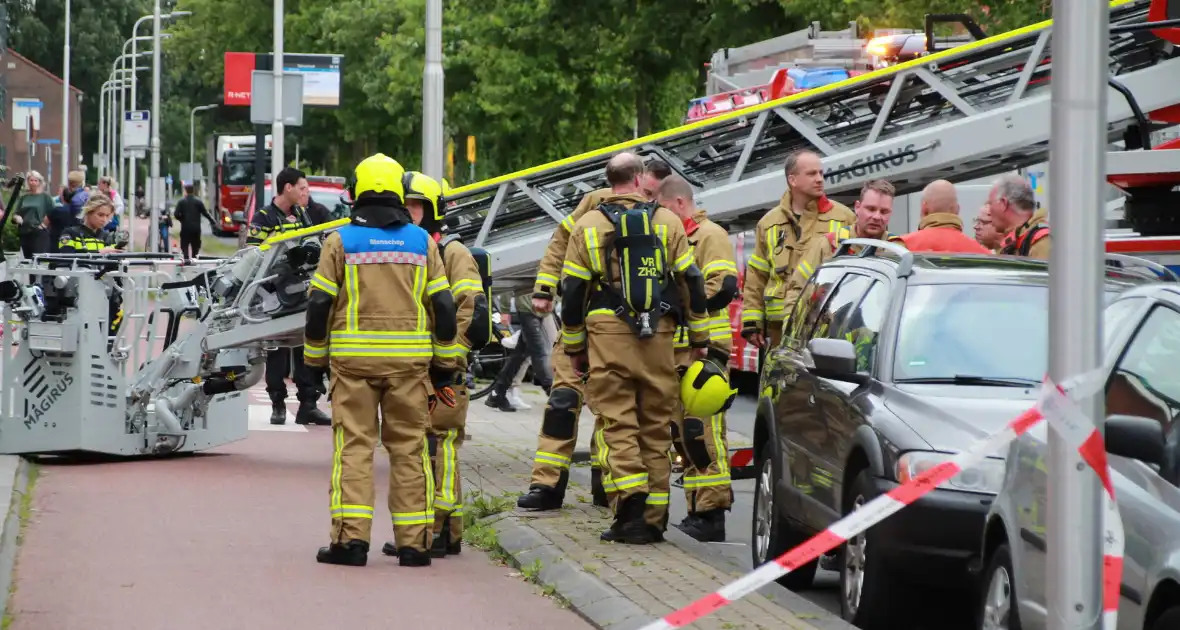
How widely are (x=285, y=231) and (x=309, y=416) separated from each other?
1985 millimetres

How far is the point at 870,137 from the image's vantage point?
1371cm

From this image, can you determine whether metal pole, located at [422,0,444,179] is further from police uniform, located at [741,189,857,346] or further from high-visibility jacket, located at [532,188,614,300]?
high-visibility jacket, located at [532,188,614,300]

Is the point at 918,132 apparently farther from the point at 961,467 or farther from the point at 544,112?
the point at 544,112

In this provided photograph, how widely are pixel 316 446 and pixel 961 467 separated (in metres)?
9.52

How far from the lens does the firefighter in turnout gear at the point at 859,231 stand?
1095cm

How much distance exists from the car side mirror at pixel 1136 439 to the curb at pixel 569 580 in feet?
8.29

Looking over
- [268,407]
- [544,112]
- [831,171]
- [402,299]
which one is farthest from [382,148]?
[402,299]

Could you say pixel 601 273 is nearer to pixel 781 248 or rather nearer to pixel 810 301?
pixel 810 301

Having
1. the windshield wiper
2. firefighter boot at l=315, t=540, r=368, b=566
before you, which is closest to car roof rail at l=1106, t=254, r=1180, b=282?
the windshield wiper

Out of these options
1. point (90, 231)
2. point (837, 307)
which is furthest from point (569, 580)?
point (90, 231)

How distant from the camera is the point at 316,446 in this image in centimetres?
1459

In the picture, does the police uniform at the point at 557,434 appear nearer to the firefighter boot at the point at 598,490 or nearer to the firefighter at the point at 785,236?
the firefighter boot at the point at 598,490

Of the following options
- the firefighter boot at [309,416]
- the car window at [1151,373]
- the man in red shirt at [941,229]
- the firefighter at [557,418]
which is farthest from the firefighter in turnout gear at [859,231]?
the firefighter boot at [309,416]

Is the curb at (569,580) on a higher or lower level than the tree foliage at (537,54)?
lower
